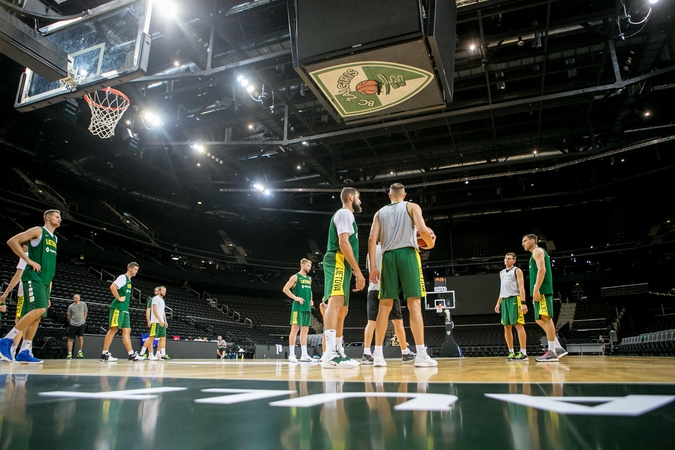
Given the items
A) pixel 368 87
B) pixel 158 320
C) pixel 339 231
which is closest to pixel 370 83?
pixel 368 87

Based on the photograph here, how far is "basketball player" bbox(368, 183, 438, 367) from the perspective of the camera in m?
3.69

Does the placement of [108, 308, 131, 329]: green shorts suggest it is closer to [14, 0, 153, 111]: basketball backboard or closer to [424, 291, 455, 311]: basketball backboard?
[14, 0, 153, 111]: basketball backboard

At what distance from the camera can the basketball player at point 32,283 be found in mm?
4641

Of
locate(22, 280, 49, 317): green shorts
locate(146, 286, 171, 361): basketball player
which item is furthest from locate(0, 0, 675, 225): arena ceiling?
locate(146, 286, 171, 361): basketball player

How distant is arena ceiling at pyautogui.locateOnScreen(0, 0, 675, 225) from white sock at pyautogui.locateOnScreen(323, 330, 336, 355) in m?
6.38

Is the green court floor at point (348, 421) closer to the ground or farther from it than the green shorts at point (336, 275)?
closer to the ground

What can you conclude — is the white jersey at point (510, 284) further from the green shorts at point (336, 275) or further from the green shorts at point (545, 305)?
the green shorts at point (336, 275)

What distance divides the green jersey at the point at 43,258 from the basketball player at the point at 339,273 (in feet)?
10.5

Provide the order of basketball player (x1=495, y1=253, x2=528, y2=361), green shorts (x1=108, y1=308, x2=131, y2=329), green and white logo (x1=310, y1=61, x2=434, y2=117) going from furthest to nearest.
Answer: green shorts (x1=108, y1=308, x2=131, y2=329) < basketball player (x1=495, y1=253, x2=528, y2=361) < green and white logo (x1=310, y1=61, x2=434, y2=117)

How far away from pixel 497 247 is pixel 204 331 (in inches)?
637

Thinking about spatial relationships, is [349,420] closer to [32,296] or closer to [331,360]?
[331,360]

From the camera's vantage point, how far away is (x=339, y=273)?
4.18 metres

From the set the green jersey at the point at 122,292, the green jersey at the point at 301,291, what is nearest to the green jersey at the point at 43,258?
the green jersey at the point at 122,292

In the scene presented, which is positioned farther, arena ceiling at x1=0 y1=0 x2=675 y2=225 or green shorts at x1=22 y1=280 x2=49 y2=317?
arena ceiling at x1=0 y1=0 x2=675 y2=225
